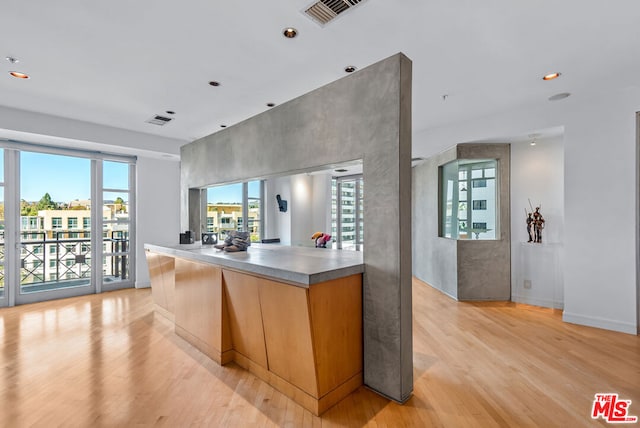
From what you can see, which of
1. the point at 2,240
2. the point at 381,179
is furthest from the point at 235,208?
the point at 381,179

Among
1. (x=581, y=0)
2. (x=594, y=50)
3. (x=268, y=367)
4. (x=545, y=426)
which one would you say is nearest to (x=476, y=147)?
(x=594, y=50)

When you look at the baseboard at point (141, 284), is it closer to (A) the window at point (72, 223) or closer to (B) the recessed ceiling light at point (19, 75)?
(A) the window at point (72, 223)

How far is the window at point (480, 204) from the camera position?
192 inches

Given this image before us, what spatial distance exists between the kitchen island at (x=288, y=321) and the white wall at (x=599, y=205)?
3055 mm

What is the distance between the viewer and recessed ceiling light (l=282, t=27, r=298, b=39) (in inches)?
96.7

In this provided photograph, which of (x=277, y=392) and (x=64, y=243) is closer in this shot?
(x=277, y=392)

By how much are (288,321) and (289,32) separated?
2.32 metres

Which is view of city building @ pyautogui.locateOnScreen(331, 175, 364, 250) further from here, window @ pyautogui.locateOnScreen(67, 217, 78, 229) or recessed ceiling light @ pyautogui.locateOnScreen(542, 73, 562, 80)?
window @ pyautogui.locateOnScreen(67, 217, 78, 229)

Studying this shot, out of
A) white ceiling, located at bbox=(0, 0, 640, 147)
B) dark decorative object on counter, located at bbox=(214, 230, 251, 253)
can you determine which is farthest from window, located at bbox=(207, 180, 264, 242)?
white ceiling, located at bbox=(0, 0, 640, 147)

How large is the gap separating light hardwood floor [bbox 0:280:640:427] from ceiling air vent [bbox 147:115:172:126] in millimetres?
3023

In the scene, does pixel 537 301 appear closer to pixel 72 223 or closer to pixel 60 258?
pixel 72 223

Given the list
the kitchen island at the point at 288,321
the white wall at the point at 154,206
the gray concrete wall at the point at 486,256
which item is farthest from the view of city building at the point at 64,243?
the gray concrete wall at the point at 486,256

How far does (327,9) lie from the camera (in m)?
2.21

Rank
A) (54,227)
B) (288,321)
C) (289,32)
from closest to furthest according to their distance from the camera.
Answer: (288,321) → (289,32) → (54,227)
